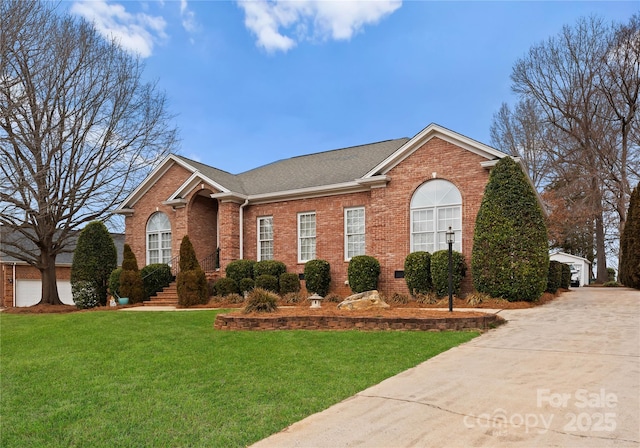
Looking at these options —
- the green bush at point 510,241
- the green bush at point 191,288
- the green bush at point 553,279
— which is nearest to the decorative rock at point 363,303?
the green bush at point 510,241

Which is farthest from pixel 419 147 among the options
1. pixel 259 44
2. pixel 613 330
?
pixel 613 330

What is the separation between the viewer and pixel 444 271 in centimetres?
1422

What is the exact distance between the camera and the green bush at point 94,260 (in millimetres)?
19562

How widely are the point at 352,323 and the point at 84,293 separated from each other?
14.1 m

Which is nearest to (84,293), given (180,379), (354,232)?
(354,232)

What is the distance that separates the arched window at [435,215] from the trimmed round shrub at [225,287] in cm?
692

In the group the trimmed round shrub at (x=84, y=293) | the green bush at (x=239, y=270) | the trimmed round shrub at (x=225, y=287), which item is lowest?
the trimmed round shrub at (x=84, y=293)

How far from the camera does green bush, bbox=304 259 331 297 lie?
16.9 m

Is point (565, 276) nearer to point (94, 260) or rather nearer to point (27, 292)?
point (94, 260)

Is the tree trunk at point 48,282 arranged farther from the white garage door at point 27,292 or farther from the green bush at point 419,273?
the green bush at point 419,273

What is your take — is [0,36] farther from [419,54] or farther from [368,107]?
[368,107]

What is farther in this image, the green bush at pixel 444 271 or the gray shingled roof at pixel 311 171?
the gray shingled roof at pixel 311 171

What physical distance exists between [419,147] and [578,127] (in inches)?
828

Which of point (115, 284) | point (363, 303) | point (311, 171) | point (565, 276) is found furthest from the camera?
point (565, 276)
